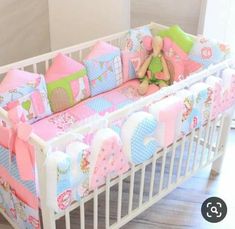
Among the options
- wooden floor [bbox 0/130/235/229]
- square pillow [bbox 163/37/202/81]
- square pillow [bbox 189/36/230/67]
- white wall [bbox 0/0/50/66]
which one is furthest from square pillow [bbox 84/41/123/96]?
wooden floor [bbox 0/130/235/229]

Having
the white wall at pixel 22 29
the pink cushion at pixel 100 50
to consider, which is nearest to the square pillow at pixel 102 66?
the pink cushion at pixel 100 50

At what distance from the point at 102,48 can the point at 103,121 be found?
0.79m

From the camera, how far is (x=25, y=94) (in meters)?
1.73

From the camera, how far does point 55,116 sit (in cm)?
193

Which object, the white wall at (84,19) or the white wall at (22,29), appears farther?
the white wall at (84,19)

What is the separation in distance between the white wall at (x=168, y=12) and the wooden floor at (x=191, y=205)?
95 cm

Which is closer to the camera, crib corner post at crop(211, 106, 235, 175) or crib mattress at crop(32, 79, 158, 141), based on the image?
crib mattress at crop(32, 79, 158, 141)

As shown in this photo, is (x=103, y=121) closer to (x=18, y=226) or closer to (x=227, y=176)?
(x=18, y=226)

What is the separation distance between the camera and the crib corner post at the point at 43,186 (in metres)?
1.25

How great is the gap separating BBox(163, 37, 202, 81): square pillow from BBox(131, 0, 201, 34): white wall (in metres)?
0.46

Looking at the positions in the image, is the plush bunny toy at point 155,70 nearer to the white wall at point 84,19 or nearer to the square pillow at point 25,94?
the white wall at point 84,19

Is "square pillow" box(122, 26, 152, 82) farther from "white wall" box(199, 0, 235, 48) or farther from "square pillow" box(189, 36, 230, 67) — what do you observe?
"white wall" box(199, 0, 235, 48)

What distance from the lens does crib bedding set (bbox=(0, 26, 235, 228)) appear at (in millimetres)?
1321

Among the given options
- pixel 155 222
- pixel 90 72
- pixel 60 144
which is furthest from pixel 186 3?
pixel 60 144
